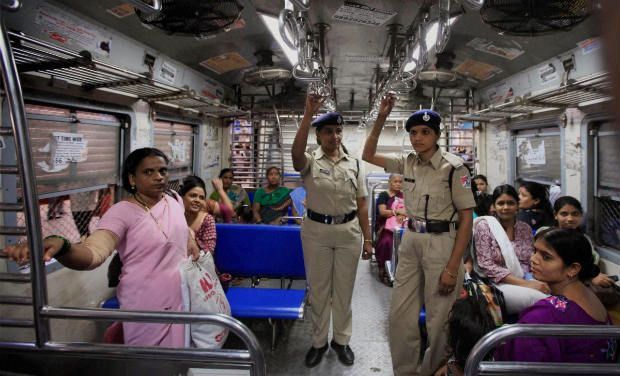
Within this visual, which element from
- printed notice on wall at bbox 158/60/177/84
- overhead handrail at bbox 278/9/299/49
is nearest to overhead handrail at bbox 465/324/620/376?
overhead handrail at bbox 278/9/299/49

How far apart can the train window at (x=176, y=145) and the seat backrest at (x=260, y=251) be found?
6.14ft

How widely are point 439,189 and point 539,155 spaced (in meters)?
3.43

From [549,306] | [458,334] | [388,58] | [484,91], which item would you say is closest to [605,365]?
[549,306]

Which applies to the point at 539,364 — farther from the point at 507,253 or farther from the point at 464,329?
the point at 507,253

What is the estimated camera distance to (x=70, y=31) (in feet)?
9.50

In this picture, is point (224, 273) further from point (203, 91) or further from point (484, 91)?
point (484, 91)

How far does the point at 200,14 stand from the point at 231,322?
2.39 m

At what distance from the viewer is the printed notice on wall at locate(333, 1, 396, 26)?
329 cm

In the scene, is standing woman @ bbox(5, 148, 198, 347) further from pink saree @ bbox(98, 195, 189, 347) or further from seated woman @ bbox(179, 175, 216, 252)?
seated woman @ bbox(179, 175, 216, 252)

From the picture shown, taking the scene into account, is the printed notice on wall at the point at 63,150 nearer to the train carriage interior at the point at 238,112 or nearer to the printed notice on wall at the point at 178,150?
the train carriage interior at the point at 238,112

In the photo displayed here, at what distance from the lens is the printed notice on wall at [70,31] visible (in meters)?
2.62

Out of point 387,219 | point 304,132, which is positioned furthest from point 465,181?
point 387,219

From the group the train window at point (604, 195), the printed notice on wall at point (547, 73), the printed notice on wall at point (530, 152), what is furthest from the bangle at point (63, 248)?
the printed notice on wall at point (530, 152)

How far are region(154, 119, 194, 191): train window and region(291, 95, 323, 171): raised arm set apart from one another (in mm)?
2653
